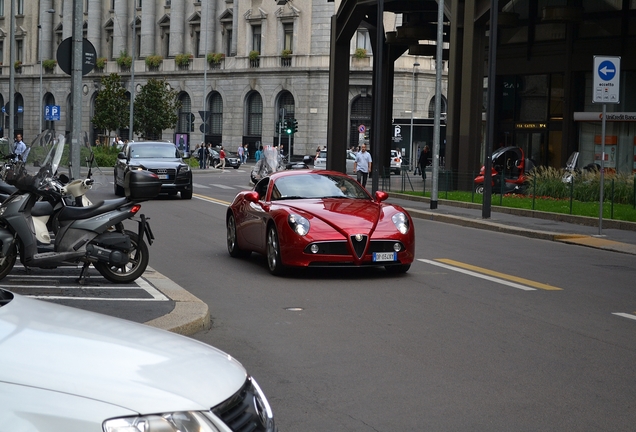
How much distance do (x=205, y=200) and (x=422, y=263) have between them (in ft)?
55.7

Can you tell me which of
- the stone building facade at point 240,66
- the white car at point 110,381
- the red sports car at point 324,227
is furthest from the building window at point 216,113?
the white car at point 110,381

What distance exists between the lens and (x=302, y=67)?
237 ft

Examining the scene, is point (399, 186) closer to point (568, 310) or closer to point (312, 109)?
point (568, 310)

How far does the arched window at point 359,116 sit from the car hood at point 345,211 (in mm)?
58446

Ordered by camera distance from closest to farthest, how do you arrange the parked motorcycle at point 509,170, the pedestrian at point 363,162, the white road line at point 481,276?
1. the white road line at point 481,276
2. the parked motorcycle at point 509,170
3. the pedestrian at point 363,162

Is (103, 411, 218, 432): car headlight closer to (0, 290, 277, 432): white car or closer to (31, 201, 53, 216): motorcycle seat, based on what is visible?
(0, 290, 277, 432): white car

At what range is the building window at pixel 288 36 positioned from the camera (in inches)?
2906

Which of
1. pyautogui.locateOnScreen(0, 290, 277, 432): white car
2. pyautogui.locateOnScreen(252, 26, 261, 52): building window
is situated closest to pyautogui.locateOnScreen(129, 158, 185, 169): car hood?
pyautogui.locateOnScreen(0, 290, 277, 432): white car

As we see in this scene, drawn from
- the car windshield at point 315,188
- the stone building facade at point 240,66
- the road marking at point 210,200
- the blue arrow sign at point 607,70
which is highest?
the stone building facade at point 240,66

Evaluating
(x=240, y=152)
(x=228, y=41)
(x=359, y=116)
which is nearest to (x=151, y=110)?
(x=240, y=152)

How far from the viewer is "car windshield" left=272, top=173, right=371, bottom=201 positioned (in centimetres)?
1381

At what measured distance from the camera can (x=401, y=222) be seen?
12797 mm

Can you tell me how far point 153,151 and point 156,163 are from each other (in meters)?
1.42

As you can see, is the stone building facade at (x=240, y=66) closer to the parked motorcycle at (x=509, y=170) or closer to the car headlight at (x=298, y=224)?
the parked motorcycle at (x=509, y=170)
